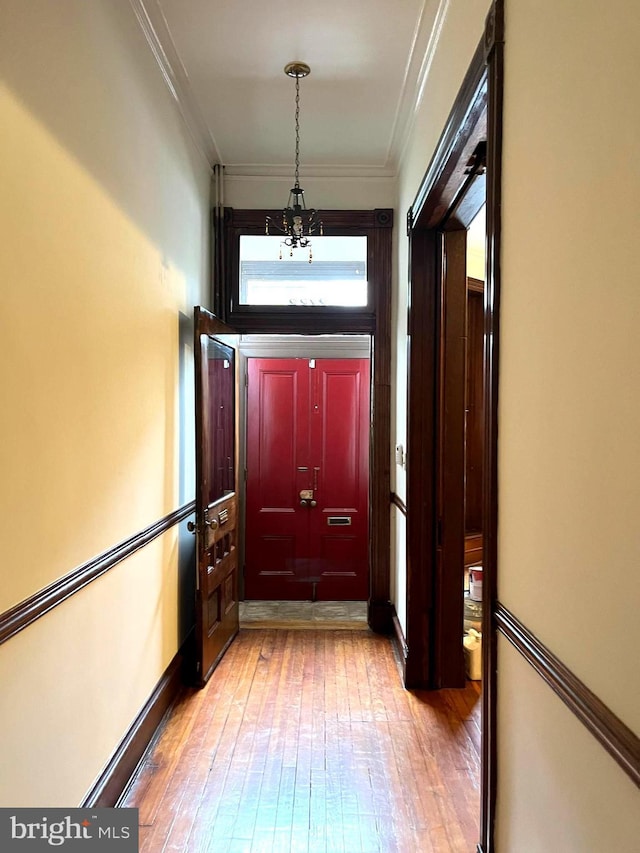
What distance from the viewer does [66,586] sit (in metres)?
1.68

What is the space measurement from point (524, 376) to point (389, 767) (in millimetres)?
1801

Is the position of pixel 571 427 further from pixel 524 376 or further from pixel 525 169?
pixel 525 169

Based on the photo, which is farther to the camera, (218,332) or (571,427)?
(218,332)

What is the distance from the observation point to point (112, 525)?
2.07 metres

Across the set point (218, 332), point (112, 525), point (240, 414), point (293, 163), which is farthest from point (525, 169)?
point (240, 414)

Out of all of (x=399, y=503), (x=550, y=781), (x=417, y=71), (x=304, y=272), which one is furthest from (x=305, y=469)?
(x=550, y=781)

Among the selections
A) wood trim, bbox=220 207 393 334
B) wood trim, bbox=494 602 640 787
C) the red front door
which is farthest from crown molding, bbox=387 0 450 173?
wood trim, bbox=494 602 640 787

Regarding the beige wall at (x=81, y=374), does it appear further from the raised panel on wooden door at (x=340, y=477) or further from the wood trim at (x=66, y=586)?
the raised panel on wooden door at (x=340, y=477)

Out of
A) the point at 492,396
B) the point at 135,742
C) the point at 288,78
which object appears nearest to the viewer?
the point at 492,396

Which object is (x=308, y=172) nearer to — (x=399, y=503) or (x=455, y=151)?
(x=455, y=151)

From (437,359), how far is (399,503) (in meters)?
0.97

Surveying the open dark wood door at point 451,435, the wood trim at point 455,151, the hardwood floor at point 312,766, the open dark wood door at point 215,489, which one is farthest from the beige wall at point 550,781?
the open dark wood door at point 215,489

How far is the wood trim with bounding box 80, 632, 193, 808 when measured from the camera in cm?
195

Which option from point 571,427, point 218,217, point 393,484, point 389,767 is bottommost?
point 389,767
